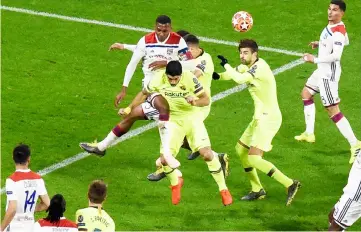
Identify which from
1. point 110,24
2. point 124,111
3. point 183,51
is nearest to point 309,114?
point 183,51

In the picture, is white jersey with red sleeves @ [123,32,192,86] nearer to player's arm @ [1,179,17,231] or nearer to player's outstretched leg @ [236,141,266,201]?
player's outstretched leg @ [236,141,266,201]

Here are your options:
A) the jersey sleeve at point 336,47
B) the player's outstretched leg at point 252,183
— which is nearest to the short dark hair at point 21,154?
the player's outstretched leg at point 252,183

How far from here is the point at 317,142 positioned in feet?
71.8

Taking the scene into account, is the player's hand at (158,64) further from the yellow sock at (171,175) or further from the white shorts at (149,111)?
the yellow sock at (171,175)

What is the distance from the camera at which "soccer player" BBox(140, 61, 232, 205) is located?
Result: 730 inches

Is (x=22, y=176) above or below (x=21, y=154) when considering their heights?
below

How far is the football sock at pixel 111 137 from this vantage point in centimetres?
2033

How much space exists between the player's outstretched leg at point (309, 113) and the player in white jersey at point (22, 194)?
6827mm

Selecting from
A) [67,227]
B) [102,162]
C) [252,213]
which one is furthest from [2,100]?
[67,227]

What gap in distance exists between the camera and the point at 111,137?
20375mm

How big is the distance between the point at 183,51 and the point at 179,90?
1.51 meters

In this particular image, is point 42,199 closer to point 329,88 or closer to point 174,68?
point 174,68

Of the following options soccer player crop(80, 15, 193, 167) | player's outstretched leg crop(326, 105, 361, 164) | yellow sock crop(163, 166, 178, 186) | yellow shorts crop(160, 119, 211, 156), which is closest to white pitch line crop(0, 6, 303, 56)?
player's outstretched leg crop(326, 105, 361, 164)

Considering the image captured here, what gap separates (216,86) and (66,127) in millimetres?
3569
